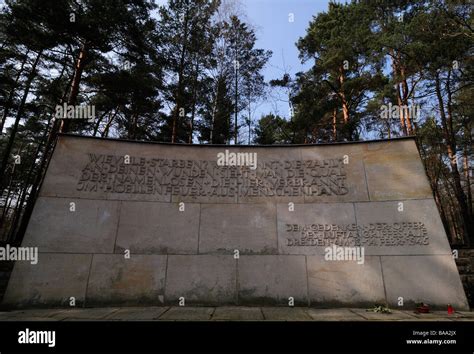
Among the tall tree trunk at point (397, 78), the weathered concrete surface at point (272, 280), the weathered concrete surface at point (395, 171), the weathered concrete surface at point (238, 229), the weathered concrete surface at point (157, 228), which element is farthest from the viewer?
the tall tree trunk at point (397, 78)

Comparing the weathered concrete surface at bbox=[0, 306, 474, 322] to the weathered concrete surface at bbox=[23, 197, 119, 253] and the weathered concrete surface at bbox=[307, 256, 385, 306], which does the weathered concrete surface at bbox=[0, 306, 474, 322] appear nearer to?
the weathered concrete surface at bbox=[307, 256, 385, 306]

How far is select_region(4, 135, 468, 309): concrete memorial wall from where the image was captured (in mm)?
7031

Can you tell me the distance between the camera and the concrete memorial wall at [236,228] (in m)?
7.03

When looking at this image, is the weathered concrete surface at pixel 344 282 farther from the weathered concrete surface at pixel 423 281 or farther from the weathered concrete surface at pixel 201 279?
the weathered concrete surface at pixel 201 279

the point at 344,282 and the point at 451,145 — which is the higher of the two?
the point at 451,145

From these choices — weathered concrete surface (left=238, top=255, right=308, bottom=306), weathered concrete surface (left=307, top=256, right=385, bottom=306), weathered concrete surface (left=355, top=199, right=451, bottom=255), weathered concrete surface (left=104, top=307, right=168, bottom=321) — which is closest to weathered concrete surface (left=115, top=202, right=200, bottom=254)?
weathered concrete surface (left=104, top=307, right=168, bottom=321)

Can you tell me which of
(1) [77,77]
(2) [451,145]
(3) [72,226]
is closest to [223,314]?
(3) [72,226]

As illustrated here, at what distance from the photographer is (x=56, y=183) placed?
775 centimetres

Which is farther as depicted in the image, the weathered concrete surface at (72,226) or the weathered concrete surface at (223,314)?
the weathered concrete surface at (72,226)

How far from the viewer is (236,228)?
7.79m

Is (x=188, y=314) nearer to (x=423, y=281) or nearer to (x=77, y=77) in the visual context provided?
(x=423, y=281)

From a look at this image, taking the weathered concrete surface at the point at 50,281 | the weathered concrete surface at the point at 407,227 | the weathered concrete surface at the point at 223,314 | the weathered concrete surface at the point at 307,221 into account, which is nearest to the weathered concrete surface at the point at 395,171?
the weathered concrete surface at the point at 407,227
